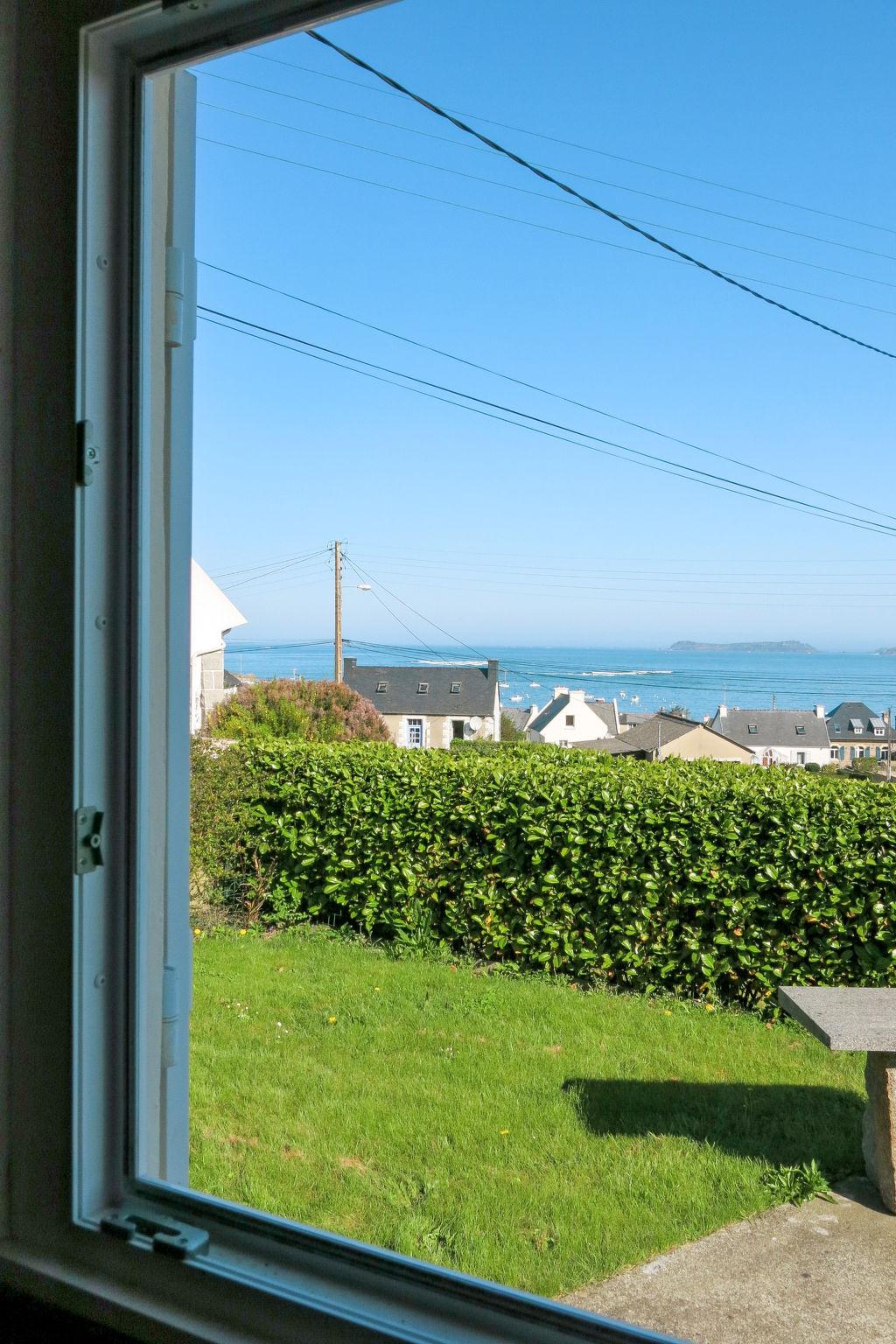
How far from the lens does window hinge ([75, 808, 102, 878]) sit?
0.71m

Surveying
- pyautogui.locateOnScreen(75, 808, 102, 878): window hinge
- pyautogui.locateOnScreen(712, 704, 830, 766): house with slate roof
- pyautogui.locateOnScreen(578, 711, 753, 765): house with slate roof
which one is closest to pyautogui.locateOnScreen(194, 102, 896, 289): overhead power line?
pyautogui.locateOnScreen(712, 704, 830, 766): house with slate roof

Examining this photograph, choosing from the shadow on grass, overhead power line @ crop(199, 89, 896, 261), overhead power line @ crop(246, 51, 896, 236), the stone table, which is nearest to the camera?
the stone table

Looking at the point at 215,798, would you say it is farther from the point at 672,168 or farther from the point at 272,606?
the point at 672,168

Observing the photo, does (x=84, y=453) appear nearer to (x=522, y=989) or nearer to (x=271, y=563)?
(x=522, y=989)

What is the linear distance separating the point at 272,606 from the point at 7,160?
74.6 feet

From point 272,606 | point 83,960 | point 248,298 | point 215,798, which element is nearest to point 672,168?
point 248,298

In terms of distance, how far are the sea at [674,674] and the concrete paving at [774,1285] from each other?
7.68 m

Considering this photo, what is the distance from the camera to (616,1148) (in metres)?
2.71

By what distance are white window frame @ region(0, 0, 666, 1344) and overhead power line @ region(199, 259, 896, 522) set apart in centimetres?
1839

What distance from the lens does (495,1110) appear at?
2916mm

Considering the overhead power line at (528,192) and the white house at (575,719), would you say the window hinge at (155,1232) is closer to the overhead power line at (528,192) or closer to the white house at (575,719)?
the white house at (575,719)

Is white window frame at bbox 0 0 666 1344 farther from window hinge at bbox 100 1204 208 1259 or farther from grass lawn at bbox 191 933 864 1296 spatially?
grass lawn at bbox 191 933 864 1296

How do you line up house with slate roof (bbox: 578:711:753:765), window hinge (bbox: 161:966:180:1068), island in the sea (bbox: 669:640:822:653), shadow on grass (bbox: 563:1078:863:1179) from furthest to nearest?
island in the sea (bbox: 669:640:822:653) < house with slate roof (bbox: 578:711:753:765) < shadow on grass (bbox: 563:1078:863:1179) < window hinge (bbox: 161:966:180:1068)

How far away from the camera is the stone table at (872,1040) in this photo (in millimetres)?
2111
